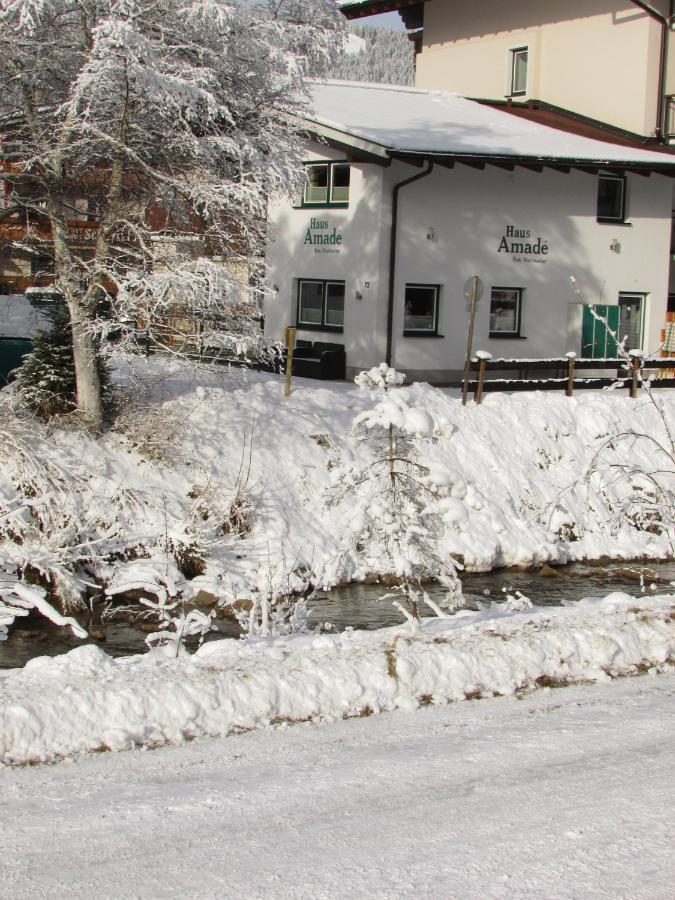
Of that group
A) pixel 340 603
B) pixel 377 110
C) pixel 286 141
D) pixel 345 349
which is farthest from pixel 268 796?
pixel 377 110

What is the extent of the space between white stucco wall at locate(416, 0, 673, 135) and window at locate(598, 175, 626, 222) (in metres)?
3.32

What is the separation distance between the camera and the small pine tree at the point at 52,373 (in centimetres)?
1702

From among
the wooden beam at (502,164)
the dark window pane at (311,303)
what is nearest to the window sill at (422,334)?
the dark window pane at (311,303)

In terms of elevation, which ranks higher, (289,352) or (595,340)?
(595,340)

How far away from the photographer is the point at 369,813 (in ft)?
17.5

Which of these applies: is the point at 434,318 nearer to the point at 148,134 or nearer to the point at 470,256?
the point at 470,256

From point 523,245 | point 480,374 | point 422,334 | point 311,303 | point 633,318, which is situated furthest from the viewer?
point 633,318

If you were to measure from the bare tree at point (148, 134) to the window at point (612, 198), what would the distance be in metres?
14.2

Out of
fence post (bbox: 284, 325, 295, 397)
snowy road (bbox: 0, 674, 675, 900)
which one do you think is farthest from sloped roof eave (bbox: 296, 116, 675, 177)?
snowy road (bbox: 0, 674, 675, 900)

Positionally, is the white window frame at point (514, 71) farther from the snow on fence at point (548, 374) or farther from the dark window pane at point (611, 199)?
the snow on fence at point (548, 374)

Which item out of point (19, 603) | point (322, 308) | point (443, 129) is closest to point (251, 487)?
point (19, 603)

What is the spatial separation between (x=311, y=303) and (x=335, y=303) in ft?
3.09

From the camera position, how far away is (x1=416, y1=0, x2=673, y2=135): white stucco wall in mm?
31312

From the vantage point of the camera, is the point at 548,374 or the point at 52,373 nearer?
the point at 52,373
